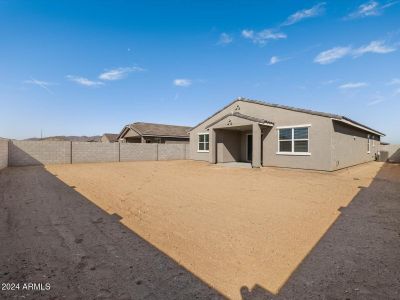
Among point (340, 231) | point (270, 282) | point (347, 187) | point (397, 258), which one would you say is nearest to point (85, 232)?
point (270, 282)

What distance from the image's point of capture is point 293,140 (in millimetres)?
14984

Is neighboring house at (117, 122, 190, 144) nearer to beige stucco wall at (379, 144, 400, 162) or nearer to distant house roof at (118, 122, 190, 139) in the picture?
distant house roof at (118, 122, 190, 139)

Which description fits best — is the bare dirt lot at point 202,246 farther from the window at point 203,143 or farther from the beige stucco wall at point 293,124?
the window at point 203,143

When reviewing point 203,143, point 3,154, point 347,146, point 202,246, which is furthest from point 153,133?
point 202,246

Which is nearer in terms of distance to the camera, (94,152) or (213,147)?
(213,147)

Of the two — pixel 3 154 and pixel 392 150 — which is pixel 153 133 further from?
pixel 392 150

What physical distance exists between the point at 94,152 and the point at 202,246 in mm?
19722

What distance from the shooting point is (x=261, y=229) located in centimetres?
479

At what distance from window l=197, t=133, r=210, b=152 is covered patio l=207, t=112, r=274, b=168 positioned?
8.32 feet

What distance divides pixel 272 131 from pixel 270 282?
46.5 feet

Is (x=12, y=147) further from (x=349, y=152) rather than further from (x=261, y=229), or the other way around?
(x=349, y=152)

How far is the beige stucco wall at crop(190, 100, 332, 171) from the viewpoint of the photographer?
13453 millimetres

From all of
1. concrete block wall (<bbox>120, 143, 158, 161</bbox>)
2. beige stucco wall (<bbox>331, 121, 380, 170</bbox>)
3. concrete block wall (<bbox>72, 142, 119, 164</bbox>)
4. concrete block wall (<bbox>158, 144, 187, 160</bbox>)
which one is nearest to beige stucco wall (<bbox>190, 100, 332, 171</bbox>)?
beige stucco wall (<bbox>331, 121, 380, 170</bbox>)

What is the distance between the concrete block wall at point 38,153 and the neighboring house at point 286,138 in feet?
41.4
